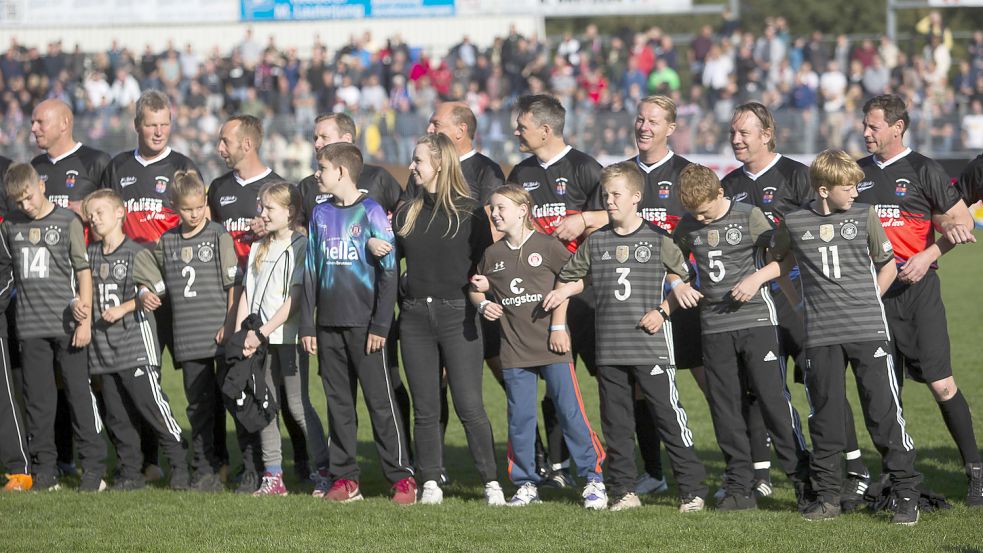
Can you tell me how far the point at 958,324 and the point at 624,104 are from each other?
40.2 feet

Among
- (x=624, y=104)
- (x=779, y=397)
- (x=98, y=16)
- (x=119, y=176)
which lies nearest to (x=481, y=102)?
(x=624, y=104)

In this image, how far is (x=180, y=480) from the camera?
7.73 meters

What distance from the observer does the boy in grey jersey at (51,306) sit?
770cm

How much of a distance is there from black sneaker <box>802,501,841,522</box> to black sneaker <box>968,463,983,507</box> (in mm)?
840

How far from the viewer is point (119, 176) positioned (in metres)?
8.22

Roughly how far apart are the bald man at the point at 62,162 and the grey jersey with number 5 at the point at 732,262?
4110 mm

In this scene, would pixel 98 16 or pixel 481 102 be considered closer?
pixel 481 102

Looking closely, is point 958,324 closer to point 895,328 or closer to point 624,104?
point 895,328

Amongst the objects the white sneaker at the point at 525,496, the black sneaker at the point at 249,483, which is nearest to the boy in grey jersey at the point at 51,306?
the black sneaker at the point at 249,483

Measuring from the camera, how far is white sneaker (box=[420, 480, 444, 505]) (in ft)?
23.7

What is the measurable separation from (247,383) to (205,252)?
2.85ft

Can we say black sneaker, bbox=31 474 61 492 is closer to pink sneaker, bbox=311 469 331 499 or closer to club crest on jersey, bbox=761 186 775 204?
pink sneaker, bbox=311 469 331 499

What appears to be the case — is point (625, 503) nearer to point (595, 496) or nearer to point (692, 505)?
point (595, 496)

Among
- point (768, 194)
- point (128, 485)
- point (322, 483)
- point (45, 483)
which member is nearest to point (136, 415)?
point (128, 485)
